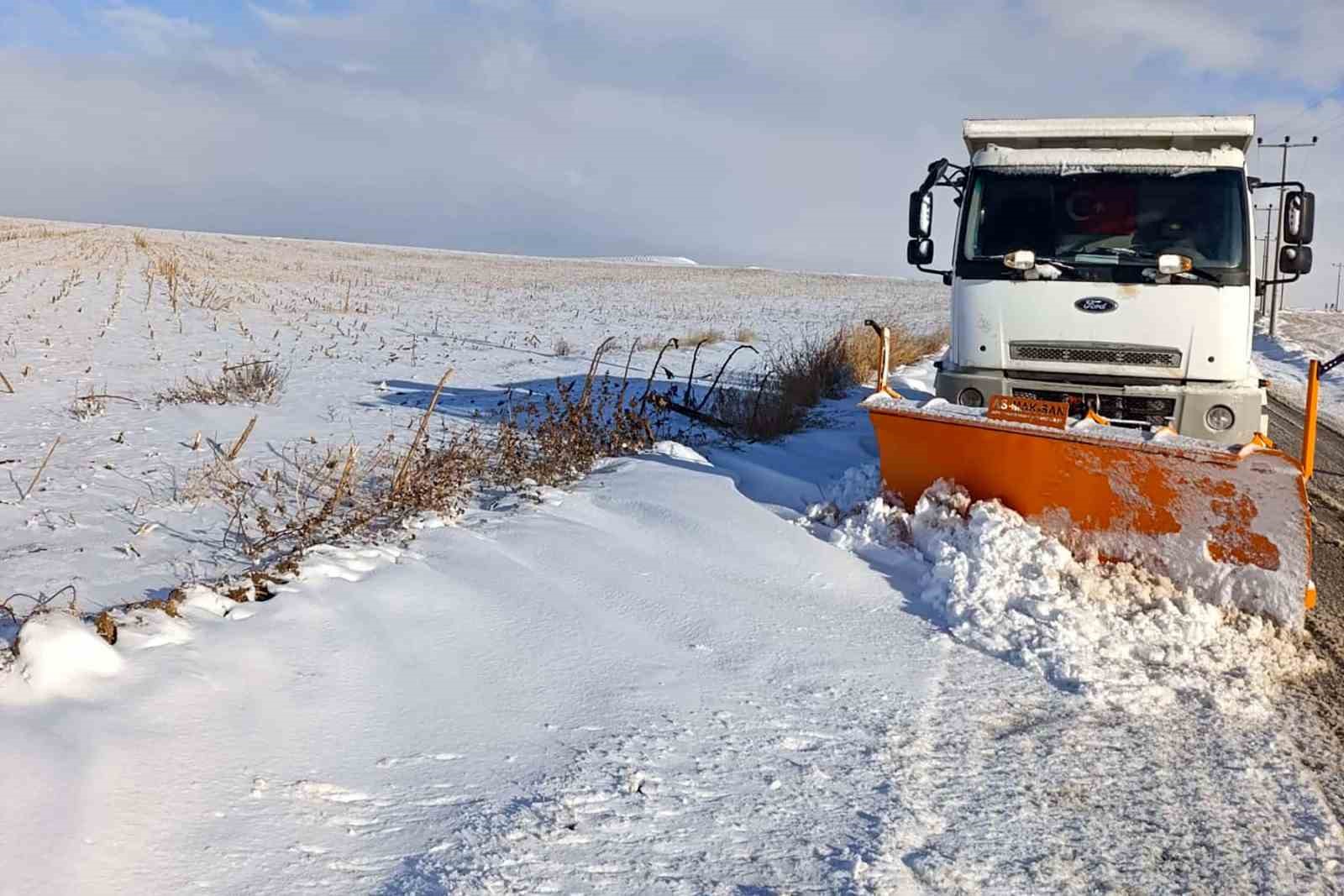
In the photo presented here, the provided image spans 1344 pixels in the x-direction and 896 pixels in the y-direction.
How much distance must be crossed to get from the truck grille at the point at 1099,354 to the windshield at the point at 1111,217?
24.0 inches

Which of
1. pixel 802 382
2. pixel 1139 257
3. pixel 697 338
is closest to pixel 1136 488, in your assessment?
pixel 1139 257

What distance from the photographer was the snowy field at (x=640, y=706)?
3.01 metres

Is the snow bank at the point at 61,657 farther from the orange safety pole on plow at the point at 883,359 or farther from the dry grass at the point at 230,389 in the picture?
the dry grass at the point at 230,389

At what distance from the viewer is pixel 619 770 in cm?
357

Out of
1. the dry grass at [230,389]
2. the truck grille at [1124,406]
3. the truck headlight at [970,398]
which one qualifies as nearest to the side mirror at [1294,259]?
the truck grille at [1124,406]

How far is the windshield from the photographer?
22.4ft

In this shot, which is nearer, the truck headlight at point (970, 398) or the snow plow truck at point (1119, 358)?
the snow plow truck at point (1119, 358)

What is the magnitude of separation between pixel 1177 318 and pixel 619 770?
483 centimetres

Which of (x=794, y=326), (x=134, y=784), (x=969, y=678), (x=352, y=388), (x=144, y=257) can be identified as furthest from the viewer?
(x=144, y=257)

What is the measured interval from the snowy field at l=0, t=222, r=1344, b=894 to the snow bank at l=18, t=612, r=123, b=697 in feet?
0.04

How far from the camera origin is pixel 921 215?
789 cm

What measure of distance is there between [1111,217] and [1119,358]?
3.44ft

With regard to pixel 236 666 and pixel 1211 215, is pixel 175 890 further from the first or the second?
pixel 1211 215

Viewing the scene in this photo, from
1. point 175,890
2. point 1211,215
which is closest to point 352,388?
point 1211,215
